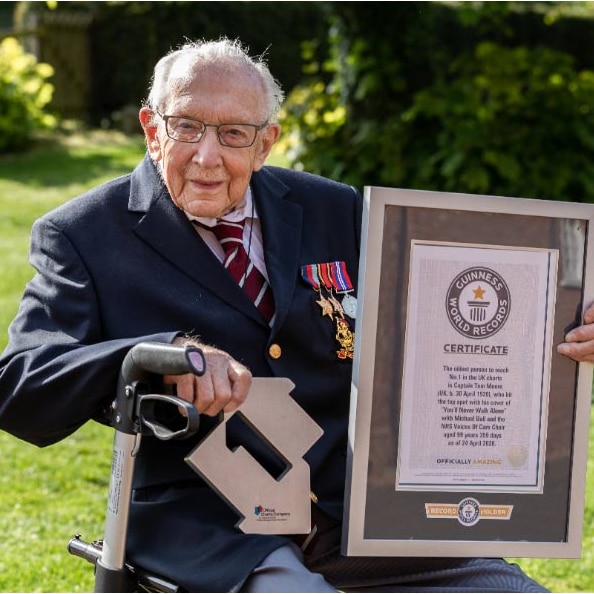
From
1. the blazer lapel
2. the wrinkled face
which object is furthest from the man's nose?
the blazer lapel

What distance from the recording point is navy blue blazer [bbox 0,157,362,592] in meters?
2.36

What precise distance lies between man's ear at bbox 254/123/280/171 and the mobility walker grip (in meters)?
0.66

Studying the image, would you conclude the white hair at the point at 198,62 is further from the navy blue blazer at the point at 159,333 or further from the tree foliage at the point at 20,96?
the tree foliage at the point at 20,96

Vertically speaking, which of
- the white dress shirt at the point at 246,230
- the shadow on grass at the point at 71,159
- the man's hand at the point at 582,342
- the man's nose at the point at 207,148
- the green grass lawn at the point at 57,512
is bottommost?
the green grass lawn at the point at 57,512

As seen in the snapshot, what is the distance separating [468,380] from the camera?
Answer: 7.71 ft

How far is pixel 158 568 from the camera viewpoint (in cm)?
242

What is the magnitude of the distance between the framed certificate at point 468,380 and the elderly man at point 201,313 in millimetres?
124

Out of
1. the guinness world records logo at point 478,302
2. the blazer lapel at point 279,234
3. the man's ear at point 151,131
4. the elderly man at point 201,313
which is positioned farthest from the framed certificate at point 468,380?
the man's ear at point 151,131

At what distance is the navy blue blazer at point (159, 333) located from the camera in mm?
2361

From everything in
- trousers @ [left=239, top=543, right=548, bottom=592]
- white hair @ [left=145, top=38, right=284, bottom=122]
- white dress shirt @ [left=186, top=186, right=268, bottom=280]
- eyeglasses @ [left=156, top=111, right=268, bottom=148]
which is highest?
white hair @ [left=145, top=38, right=284, bottom=122]

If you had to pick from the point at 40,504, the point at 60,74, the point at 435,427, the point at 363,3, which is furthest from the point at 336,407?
the point at 60,74

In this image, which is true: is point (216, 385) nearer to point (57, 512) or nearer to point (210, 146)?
point (210, 146)

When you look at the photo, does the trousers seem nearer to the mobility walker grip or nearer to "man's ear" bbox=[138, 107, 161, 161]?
the mobility walker grip

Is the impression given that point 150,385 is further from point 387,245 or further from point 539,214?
point 539,214
